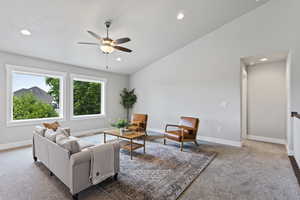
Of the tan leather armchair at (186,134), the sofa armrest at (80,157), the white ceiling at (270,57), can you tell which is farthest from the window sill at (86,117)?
the white ceiling at (270,57)

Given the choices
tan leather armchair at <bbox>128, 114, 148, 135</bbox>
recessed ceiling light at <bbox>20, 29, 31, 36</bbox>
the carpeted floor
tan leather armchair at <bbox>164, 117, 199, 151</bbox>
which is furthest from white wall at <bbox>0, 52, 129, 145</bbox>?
tan leather armchair at <bbox>164, 117, 199, 151</bbox>

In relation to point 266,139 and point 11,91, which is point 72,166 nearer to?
point 11,91

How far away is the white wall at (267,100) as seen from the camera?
4574mm

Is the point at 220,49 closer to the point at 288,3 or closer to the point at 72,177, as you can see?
the point at 288,3

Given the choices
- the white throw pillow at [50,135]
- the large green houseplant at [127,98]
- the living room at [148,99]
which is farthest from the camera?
the large green houseplant at [127,98]

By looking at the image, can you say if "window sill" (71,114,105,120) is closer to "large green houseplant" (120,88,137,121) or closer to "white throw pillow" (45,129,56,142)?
"large green houseplant" (120,88,137,121)

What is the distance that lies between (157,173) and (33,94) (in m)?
4.59

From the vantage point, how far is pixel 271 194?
2080 mm

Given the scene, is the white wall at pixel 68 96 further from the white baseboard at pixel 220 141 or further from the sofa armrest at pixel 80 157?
the white baseboard at pixel 220 141

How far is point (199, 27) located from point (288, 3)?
2.17m

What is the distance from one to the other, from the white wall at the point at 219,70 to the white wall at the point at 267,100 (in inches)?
44.4

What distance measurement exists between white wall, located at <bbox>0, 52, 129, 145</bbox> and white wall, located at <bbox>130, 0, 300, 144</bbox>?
153 cm

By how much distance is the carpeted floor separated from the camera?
2.04 metres

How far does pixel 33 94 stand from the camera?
4570 mm
